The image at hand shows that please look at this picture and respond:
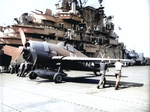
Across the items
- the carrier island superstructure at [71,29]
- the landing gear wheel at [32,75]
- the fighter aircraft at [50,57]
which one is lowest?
the landing gear wheel at [32,75]

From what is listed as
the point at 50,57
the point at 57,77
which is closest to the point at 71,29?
the point at 50,57

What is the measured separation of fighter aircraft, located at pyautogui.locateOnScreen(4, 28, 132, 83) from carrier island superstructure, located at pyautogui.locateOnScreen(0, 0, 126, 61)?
12.1m

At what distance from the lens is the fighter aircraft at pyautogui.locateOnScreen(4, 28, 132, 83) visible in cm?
1129

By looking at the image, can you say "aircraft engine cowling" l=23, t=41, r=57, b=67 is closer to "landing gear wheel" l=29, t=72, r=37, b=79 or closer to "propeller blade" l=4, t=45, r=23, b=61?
"propeller blade" l=4, t=45, r=23, b=61

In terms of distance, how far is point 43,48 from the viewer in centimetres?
1162

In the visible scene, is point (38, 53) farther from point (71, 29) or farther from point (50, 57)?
point (71, 29)

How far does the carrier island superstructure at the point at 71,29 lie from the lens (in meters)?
26.1

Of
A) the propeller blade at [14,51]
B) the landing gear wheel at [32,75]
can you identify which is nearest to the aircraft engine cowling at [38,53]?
the propeller blade at [14,51]

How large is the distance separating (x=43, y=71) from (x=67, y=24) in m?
21.7

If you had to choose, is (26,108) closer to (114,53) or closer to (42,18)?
(42,18)

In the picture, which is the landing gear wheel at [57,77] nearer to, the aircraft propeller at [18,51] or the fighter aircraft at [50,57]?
the fighter aircraft at [50,57]

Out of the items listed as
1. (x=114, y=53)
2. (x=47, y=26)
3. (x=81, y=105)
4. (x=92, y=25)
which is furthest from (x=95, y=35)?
(x=81, y=105)

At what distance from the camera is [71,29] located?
34031mm

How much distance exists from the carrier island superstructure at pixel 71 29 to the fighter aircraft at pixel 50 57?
1207 cm
